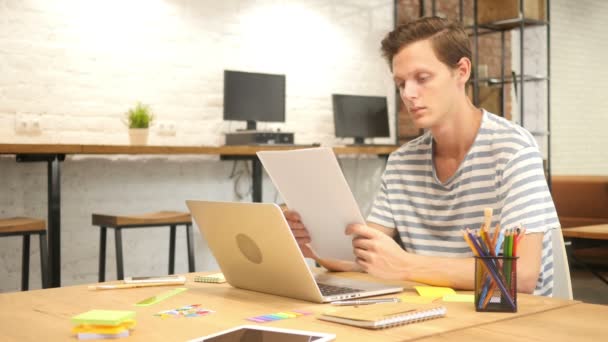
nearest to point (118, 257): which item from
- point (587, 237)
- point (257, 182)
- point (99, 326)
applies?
point (257, 182)

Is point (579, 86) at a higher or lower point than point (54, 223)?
higher

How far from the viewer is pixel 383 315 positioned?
1120 mm

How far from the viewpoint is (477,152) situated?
5.63 feet

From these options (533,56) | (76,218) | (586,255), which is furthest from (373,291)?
(533,56)

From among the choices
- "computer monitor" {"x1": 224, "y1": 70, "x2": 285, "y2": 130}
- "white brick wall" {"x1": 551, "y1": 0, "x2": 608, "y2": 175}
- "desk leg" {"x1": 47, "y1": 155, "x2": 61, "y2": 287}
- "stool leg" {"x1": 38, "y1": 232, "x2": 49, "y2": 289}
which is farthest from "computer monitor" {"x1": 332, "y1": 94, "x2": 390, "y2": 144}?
"white brick wall" {"x1": 551, "y1": 0, "x2": 608, "y2": 175}

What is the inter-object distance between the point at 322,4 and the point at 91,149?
2.65m

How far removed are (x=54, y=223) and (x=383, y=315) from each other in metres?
2.94

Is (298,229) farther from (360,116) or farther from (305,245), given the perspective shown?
(360,116)

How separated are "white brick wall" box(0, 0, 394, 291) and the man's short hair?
323cm

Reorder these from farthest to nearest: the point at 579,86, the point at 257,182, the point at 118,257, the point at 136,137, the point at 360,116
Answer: the point at 579,86 → the point at 360,116 → the point at 257,182 → the point at 136,137 → the point at 118,257

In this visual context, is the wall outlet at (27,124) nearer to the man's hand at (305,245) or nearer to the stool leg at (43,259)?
the stool leg at (43,259)

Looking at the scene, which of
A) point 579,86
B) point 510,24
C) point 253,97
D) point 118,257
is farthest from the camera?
point 579,86

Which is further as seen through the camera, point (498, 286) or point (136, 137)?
point (136, 137)

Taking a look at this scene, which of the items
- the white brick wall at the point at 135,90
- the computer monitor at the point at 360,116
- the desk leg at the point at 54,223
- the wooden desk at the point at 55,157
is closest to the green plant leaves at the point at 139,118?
the white brick wall at the point at 135,90
